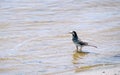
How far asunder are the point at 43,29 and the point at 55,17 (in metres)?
1.64

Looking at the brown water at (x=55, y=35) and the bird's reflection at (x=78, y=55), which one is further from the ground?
the brown water at (x=55, y=35)

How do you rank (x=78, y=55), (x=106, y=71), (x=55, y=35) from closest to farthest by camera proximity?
1. (x=106, y=71)
2. (x=78, y=55)
3. (x=55, y=35)

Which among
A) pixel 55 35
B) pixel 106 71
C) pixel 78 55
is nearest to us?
pixel 106 71

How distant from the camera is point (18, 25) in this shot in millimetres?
13539

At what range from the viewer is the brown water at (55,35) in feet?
32.4

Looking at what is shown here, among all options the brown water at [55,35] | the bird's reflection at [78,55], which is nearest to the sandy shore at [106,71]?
the brown water at [55,35]

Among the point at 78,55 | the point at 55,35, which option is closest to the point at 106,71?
the point at 78,55

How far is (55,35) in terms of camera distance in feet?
40.7

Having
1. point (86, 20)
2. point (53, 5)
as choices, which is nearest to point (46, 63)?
point (86, 20)

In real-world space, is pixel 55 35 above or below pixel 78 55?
above

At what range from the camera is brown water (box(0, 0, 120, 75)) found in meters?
9.88

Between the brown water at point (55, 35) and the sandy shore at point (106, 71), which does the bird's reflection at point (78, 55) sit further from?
the sandy shore at point (106, 71)

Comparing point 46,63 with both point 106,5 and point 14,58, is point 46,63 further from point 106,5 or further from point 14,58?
point 106,5

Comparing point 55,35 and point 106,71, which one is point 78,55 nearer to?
point 55,35
